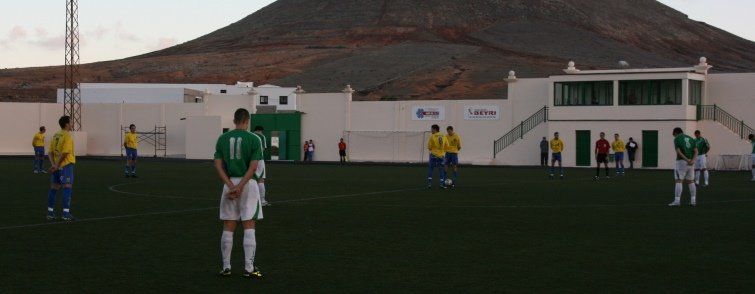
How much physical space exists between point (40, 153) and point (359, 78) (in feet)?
310

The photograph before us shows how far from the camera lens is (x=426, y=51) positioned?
153500 mm

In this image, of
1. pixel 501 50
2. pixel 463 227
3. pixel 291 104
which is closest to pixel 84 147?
pixel 291 104

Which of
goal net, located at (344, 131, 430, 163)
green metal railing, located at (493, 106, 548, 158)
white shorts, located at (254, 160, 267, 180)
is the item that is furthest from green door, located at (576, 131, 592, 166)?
white shorts, located at (254, 160, 267, 180)

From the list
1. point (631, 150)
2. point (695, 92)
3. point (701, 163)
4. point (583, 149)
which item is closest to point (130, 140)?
point (701, 163)

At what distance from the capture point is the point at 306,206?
78.1 feet

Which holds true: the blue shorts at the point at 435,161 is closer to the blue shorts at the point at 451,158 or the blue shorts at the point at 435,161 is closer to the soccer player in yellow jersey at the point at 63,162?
the blue shorts at the point at 451,158

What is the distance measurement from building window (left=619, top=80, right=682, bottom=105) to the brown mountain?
177 ft

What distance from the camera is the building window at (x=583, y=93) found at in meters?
60.3

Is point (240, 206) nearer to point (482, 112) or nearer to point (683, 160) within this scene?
point (683, 160)

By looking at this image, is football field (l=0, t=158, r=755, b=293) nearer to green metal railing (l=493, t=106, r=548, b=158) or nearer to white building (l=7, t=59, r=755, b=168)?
white building (l=7, t=59, r=755, b=168)

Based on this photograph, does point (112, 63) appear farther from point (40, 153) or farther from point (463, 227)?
point (463, 227)

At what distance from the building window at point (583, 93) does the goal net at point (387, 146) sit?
862cm

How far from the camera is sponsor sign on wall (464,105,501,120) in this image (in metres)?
64.4

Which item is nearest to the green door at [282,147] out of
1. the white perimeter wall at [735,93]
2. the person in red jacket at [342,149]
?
the person in red jacket at [342,149]
